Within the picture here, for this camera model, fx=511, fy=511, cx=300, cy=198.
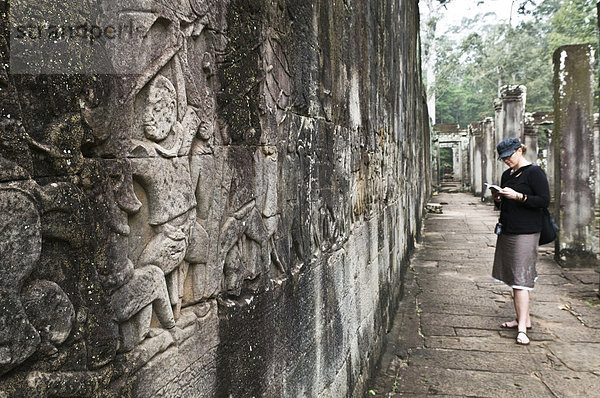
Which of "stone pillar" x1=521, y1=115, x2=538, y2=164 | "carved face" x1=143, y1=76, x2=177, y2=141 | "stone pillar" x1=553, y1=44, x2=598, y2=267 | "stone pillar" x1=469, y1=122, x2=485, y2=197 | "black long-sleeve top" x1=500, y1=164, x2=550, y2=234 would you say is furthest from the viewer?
"stone pillar" x1=469, y1=122, x2=485, y2=197

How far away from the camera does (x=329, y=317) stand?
8.57ft

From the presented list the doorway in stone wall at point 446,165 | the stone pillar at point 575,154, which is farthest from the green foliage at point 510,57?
the stone pillar at point 575,154

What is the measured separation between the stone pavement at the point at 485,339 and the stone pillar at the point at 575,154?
414 millimetres

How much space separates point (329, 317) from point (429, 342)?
2197mm

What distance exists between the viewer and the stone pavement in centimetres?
359

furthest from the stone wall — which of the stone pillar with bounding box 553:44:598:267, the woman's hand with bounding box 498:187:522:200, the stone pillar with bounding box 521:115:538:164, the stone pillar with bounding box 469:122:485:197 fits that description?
the stone pillar with bounding box 469:122:485:197

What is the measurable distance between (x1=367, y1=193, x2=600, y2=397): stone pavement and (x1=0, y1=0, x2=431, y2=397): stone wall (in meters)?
1.42

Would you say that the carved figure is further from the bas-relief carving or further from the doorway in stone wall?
the doorway in stone wall

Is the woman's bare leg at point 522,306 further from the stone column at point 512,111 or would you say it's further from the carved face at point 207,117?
the stone column at point 512,111

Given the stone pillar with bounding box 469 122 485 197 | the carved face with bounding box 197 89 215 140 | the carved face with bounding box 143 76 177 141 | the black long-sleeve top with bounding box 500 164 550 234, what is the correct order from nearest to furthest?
1. the carved face with bounding box 143 76 177 141
2. the carved face with bounding box 197 89 215 140
3. the black long-sleeve top with bounding box 500 164 550 234
4. the stone pillar with bounding box 469 122 485 197

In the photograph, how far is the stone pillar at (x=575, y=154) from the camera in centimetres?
740

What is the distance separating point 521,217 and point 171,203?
3.74 m

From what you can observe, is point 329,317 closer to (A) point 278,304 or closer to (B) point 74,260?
(A) point 278,304

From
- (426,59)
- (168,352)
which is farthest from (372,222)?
(426,59)
